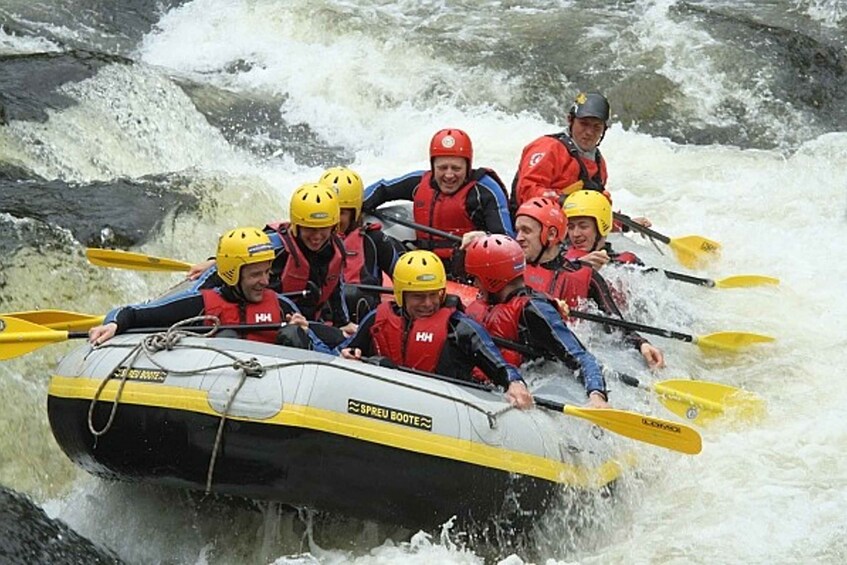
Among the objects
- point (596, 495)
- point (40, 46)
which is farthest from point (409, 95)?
point (596, 495)

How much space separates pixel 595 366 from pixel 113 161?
5.50m

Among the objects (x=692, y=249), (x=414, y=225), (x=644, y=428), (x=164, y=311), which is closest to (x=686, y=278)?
(x=692, y=249)

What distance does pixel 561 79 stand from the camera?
13.8m

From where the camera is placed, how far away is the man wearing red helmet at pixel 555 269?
23.1 ft

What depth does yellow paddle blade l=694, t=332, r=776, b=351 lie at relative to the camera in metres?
7.87

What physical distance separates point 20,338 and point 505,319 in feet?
7.44

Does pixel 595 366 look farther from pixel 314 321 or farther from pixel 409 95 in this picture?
pixel 409 95

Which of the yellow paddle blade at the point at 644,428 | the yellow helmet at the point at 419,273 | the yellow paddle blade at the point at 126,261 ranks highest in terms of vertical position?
the yellow helmet at the point at 419,273

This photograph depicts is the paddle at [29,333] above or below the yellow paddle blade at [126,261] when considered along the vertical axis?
A: above

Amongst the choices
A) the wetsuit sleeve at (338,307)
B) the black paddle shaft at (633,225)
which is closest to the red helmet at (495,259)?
the wetsuit sleeve at (338,307)

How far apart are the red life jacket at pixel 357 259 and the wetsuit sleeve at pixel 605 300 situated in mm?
1217

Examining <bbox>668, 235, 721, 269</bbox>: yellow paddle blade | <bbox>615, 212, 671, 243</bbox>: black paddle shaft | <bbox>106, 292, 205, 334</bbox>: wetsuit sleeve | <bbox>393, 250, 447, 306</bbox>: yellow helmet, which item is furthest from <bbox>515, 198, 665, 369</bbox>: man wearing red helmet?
<bbox>668, 235, 721, 269</bbox>: yellow paddle blade

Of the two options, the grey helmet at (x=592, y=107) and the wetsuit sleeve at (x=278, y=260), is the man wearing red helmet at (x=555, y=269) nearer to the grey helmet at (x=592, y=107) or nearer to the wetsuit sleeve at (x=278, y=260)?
the wetsuit sleeve at (x=278, y=260)

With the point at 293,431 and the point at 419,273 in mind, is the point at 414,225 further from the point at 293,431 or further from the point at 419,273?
the point at 293,431
